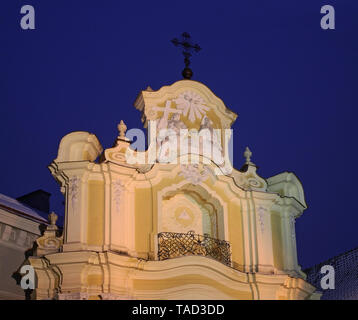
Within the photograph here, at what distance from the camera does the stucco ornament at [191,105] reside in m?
20.2

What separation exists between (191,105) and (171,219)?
2.96 meters

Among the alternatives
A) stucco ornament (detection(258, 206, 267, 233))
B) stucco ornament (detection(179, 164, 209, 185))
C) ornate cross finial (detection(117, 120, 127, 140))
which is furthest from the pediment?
stucco ornament (detection(258, 206, 267, 233))

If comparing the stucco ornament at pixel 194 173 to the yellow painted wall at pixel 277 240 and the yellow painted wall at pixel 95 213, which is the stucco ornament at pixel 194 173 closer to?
the yellow painted wall at pixel 95 213

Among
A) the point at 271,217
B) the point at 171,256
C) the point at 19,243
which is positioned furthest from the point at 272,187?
the point at 19,243

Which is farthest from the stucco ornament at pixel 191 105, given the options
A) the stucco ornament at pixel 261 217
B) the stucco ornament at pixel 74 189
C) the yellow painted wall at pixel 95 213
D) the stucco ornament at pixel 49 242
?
the stucco ornament at pixel 49 242

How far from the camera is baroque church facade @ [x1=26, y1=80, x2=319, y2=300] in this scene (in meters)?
17.6

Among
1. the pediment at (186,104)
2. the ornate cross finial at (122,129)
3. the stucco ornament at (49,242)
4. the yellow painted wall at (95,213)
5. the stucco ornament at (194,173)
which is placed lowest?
the stucco ornament at (49,242)

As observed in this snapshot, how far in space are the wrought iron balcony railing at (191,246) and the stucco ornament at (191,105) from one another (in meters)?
3.01

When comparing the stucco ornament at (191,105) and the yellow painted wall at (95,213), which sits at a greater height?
the stucco ornament at (191,105)

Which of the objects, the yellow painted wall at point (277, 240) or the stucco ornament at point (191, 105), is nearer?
the yellow painted wall at point (277, 240)

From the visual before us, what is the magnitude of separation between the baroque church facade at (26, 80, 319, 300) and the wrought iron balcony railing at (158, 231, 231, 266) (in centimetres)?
2

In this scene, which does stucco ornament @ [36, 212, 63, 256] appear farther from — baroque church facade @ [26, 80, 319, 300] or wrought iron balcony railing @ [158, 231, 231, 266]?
wrought iron balcony railing @ [158, 231, 231, 266]

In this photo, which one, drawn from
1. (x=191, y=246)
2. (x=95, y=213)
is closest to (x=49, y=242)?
(x=95, y=213)

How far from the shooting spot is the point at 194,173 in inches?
754
